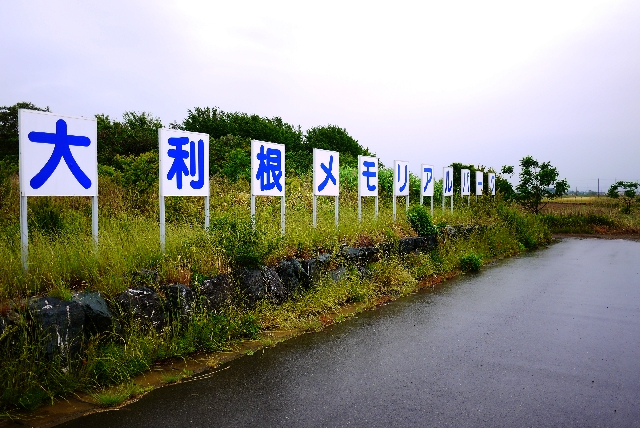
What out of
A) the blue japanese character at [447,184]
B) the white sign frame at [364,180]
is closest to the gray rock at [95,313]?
the white sign frame at [364,180]

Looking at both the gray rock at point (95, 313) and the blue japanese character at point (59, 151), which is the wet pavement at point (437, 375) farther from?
the blue japanese character at point (59, 151)

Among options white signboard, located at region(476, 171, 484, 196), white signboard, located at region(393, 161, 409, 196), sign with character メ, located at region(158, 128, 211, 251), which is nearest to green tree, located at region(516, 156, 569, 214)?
white signboard, located at region(476, 171, 484, 196)

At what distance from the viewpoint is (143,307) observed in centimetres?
541

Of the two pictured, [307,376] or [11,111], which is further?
[11,111]

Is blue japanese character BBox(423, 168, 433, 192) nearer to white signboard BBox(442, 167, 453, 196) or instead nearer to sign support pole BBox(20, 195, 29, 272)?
white signboard BBox(442, 167, 453, 196)

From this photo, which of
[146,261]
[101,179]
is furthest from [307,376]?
Result: [101,179]

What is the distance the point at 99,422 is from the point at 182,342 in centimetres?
155

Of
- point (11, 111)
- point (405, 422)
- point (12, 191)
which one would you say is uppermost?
point (11, 111)

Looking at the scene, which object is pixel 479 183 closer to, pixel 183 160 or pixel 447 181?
pixel 447 181

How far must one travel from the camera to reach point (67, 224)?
8.03m

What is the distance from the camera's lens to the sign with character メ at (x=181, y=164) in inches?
262

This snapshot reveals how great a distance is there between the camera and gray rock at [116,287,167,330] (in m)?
5.29

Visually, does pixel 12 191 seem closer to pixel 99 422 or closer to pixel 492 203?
pixel 99 422

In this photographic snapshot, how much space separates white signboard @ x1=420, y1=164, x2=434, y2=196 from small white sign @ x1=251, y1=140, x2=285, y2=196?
7.68 metres
